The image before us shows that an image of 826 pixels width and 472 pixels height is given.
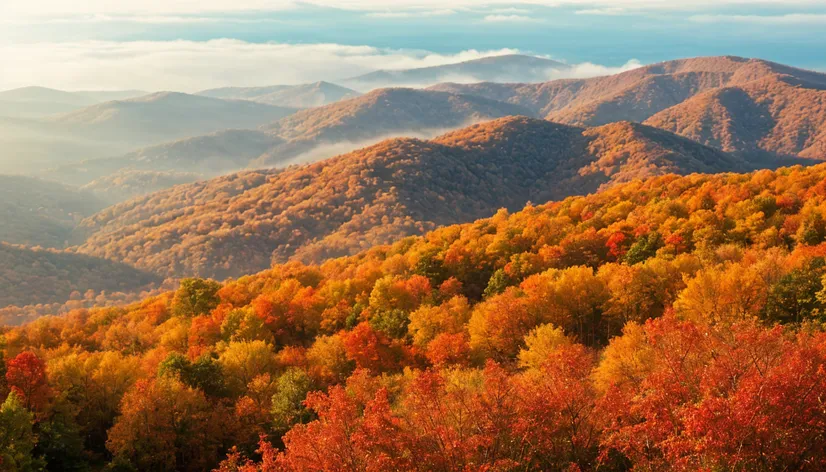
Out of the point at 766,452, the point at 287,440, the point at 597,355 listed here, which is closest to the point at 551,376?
the point at 766,452

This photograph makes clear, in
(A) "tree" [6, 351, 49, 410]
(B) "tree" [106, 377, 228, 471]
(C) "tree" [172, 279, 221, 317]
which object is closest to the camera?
(B) "tree" [106, 377, 228, 471]

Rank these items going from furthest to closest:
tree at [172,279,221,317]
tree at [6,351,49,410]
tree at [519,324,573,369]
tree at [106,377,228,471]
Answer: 1. tree at [172,279,221,317]
2. tree at [519,324,573,369]
3. tree at [6,351,49,410]
4. tree at [106,377,228,471]

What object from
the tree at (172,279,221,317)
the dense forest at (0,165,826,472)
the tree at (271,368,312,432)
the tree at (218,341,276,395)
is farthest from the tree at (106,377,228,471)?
the tree at (172,279,221,317)

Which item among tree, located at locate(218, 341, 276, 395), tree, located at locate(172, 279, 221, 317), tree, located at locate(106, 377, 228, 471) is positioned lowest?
tree, located at locate(172, 279, 221, 317)

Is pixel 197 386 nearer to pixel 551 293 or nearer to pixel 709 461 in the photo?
pixel 551 293

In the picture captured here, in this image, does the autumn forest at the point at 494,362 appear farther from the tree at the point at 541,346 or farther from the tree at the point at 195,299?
the tree at the point at 195,299

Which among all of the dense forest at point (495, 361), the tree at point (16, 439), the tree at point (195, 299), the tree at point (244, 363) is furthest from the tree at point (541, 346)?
the tree at point (195, 299)

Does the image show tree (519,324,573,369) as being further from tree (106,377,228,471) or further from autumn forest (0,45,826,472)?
tree (106,377,228,471)

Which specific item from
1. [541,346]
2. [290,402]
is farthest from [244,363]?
[541,346]
